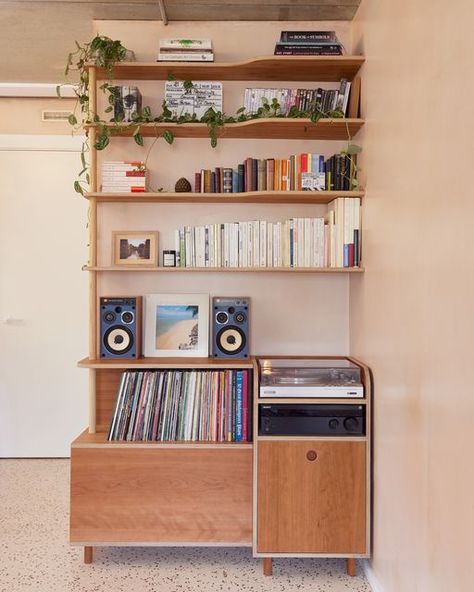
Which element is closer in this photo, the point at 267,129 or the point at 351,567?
the point at 351,567

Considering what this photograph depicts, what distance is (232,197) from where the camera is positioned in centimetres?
249

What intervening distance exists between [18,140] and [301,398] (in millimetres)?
2801

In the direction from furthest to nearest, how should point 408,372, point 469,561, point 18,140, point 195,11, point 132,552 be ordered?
point 18,140 < point 195,11 < point 132,552 < point 408,372 < point 469,561

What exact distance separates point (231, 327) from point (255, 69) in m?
1.28

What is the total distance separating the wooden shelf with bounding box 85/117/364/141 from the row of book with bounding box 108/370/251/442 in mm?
1183

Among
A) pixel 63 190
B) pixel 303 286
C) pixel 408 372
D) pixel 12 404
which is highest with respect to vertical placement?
pixel 63 190

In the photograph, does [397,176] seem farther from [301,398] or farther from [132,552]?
[132,552]

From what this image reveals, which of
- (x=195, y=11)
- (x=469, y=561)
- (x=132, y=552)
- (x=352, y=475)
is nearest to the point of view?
(x=469, y=561)

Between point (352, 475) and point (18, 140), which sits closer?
point (352, 475)

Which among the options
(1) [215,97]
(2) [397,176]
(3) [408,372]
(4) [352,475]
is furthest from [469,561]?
(1) [215,97]

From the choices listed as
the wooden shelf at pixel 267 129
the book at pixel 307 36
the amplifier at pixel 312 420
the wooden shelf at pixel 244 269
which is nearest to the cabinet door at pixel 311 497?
the amplifier at pixel 312 420

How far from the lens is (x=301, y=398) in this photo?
2246 millimetres

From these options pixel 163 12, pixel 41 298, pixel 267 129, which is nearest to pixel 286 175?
pixel 267 129

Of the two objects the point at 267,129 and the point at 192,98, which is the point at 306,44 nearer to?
the point at 267,129
